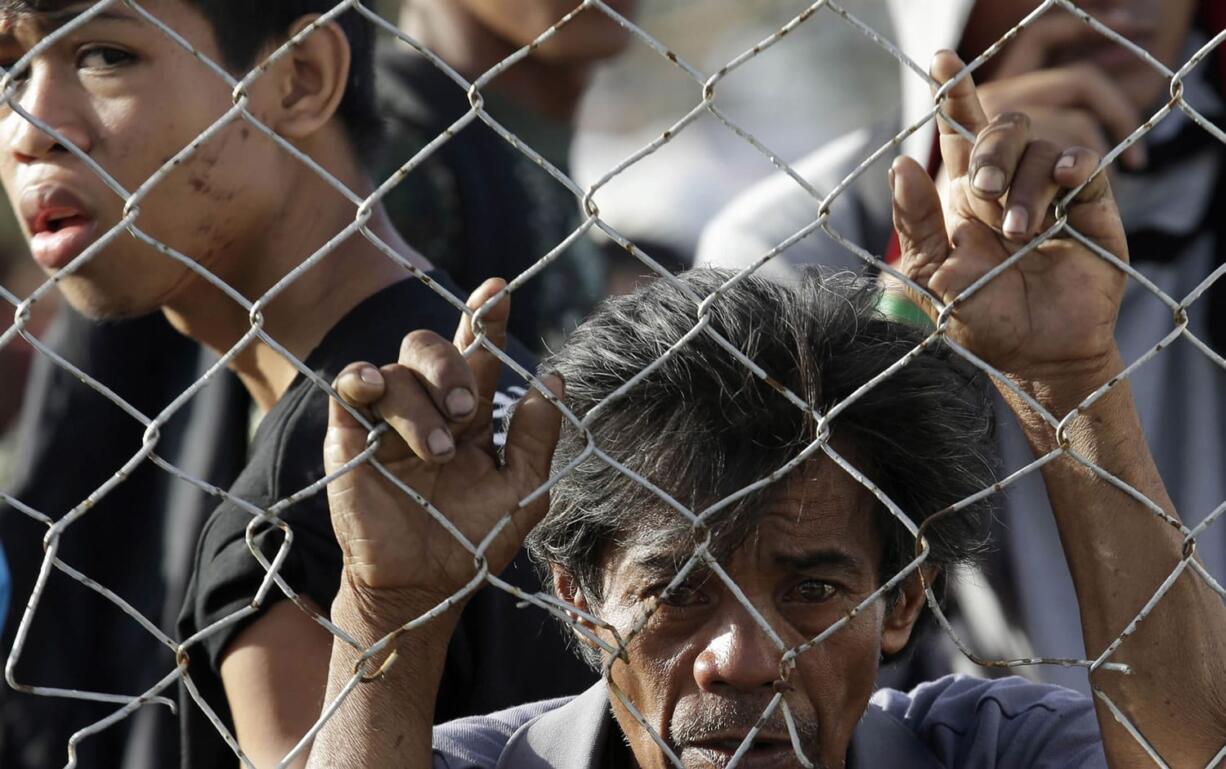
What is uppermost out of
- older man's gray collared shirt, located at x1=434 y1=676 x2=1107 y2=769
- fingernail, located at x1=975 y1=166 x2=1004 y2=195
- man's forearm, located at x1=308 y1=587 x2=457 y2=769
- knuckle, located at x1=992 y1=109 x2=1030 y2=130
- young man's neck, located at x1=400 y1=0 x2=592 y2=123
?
young man's neck, located at x1=400 y1=0 x2=592 y2=123

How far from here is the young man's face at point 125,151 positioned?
184 centimetres

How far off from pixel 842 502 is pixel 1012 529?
1.39m

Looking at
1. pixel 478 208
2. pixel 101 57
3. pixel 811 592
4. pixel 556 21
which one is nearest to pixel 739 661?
pixel 811 592

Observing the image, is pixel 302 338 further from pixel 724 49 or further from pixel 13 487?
pixel 724 49

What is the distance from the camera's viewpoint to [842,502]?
1.61m

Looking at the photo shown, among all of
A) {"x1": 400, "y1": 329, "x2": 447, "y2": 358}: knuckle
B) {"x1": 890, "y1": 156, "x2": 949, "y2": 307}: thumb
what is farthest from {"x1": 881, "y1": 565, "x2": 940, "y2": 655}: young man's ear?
{"x1": 400, "y1": 329, "x2": 447, "y2": 358}: knuckle

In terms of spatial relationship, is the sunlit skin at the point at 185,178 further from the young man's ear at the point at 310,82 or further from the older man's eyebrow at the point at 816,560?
the older man's eyebrow at the point at 816,560

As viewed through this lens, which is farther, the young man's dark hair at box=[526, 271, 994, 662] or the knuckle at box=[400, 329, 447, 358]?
the young man's dark hair at box=[526, 271, 994, 662]

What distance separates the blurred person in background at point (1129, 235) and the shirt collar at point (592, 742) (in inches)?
45.9

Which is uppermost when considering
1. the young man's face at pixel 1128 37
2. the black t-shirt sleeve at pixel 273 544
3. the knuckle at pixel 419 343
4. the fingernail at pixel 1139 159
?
the young man's face at pixel 1128 37

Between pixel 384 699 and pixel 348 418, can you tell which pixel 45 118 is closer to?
pixel 348 418

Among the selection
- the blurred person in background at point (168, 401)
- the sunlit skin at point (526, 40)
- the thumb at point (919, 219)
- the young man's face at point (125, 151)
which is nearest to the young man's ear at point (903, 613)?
the thumb at point (919, 219)

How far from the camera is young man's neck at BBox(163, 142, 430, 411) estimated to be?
6.89 feet

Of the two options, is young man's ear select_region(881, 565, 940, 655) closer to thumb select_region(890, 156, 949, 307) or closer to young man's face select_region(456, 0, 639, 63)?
thumb select_region(890, 156, 949, 307)
